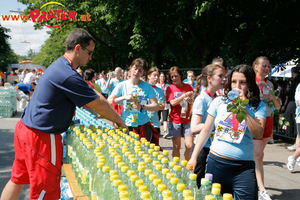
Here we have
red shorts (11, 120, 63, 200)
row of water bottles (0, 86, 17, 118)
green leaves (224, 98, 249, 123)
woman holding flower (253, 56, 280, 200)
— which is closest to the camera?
green leaves (224, 98, 249, 123)

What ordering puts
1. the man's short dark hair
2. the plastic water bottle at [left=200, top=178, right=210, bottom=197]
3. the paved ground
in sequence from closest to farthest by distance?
the plastic water bottle at [left=200, top=178, right=210, bottom=197] → the man's short dark hair → the paved ground

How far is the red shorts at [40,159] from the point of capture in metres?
2.45

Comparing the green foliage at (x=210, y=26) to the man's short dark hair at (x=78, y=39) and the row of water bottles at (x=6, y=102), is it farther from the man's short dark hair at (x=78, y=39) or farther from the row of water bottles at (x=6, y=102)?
the man's short dark hair at (x=78, y=39)

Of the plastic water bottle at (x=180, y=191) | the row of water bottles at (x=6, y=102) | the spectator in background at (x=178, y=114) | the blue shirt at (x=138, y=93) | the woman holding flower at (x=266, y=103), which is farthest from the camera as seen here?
the row of water bottles at (x=6, y=102)

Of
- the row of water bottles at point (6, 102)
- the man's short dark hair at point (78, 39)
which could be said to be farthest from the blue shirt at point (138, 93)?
the row of water bottles at point (6, 102)

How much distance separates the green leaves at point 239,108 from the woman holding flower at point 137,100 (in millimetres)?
2175

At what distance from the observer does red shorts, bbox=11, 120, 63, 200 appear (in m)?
2.45

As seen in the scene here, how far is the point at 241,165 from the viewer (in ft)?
8.48

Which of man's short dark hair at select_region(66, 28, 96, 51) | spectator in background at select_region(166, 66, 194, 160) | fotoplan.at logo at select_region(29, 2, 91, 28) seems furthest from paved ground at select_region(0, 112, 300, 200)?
fotoplan.at logo at select_region(29, 2, 91, 28)

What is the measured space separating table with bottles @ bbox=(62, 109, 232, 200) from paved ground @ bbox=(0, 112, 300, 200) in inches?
101

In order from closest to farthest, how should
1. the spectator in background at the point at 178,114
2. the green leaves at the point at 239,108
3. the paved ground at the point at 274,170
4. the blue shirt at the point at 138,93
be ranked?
1. the green leaves at the point at 239,108
2. the blue shirt at the point at 138,93
3. the paved ground at the point at 274,170
4. the spectator in background at the point at 178,114

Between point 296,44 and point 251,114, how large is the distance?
7.45 m

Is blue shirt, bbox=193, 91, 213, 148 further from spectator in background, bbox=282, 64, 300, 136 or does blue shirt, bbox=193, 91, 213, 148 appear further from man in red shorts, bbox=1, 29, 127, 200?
spectator in background, bbox=282, 64, 300, 136

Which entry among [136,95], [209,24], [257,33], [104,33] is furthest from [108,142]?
[104,33]
